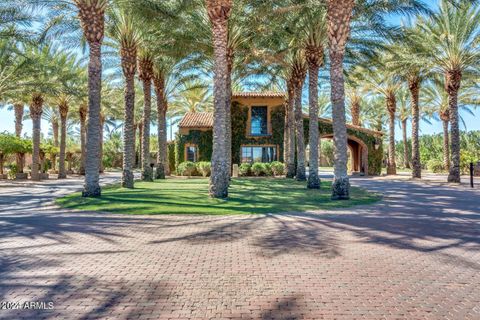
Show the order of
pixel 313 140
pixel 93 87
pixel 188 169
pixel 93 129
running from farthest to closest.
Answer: pixel 188 169
pixel 313 140
pixel 93 87
pixel 93 129

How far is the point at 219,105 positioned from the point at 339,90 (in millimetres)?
4955

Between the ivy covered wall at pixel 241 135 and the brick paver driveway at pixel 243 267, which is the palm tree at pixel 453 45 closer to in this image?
the ivy covered wall at pixel 241 135

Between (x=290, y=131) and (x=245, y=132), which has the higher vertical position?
(x=245, y=132)

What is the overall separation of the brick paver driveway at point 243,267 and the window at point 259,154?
22.3 m

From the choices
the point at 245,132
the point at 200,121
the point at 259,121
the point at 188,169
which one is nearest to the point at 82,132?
the point at 200,121

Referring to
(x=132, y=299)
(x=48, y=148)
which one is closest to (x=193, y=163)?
(x=48, y=148)

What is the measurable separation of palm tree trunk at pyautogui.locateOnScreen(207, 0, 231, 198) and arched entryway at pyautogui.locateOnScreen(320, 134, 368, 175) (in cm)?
2018

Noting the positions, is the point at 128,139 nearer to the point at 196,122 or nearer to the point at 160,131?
the point at 160,131

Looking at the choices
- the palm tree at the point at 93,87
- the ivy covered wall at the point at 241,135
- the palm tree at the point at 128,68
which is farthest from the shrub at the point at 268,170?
the palm tree at the point at 93,87

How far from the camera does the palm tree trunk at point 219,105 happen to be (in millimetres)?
13906

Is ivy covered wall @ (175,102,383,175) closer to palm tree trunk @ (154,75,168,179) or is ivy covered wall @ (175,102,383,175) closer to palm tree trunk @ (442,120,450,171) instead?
palm tree trunk @ (154,75,168,179)

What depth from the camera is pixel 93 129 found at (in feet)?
47.5

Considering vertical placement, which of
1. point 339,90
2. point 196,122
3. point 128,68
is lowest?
point 339,90

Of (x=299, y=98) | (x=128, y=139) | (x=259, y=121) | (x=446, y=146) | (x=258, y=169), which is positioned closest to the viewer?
(x=128, y=139)
